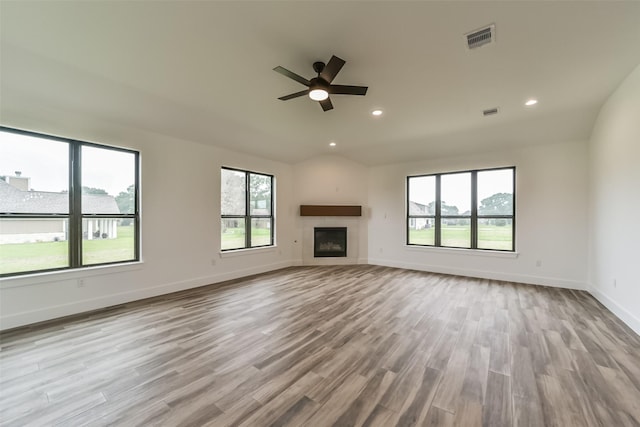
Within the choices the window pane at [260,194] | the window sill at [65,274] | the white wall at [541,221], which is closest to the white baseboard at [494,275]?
the white wall at [541,221]

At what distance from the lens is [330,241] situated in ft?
23.7

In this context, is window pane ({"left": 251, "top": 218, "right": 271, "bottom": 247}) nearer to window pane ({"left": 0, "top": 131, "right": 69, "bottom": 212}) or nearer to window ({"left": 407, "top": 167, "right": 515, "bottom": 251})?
window pane ({"left": 0, "top": 131, "right": 69, "bottom": 212})

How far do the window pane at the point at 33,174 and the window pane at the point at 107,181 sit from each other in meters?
0.22

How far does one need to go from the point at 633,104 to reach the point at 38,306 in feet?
25.2

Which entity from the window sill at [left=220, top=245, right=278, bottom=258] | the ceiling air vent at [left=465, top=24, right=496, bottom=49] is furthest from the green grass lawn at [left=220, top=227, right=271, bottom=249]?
the ceiling air vent at [left=465, top=24, right=496, bottom=49]

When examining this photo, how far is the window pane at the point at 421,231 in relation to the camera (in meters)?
6.46

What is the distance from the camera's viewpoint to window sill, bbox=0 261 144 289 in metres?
3.11

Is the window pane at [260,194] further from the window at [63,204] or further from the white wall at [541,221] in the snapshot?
the white wall at [541,221]

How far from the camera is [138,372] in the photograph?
7.27 feet

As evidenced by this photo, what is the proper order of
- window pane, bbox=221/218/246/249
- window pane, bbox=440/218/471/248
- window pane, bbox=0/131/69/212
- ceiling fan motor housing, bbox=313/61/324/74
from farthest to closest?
window pane, bbox=440/218/471/248
window pane, bbox=221/218/246/249
window pane, bbox=0/131/69/212
ceiling fan motor housing, bbox=313/61/324/74

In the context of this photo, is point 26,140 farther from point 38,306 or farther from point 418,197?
point 418,197

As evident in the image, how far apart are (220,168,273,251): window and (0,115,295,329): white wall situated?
0.81 ft

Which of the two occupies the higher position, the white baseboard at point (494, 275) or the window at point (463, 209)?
the window at point (463, 209)

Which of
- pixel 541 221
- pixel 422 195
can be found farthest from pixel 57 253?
pixel 541 221
